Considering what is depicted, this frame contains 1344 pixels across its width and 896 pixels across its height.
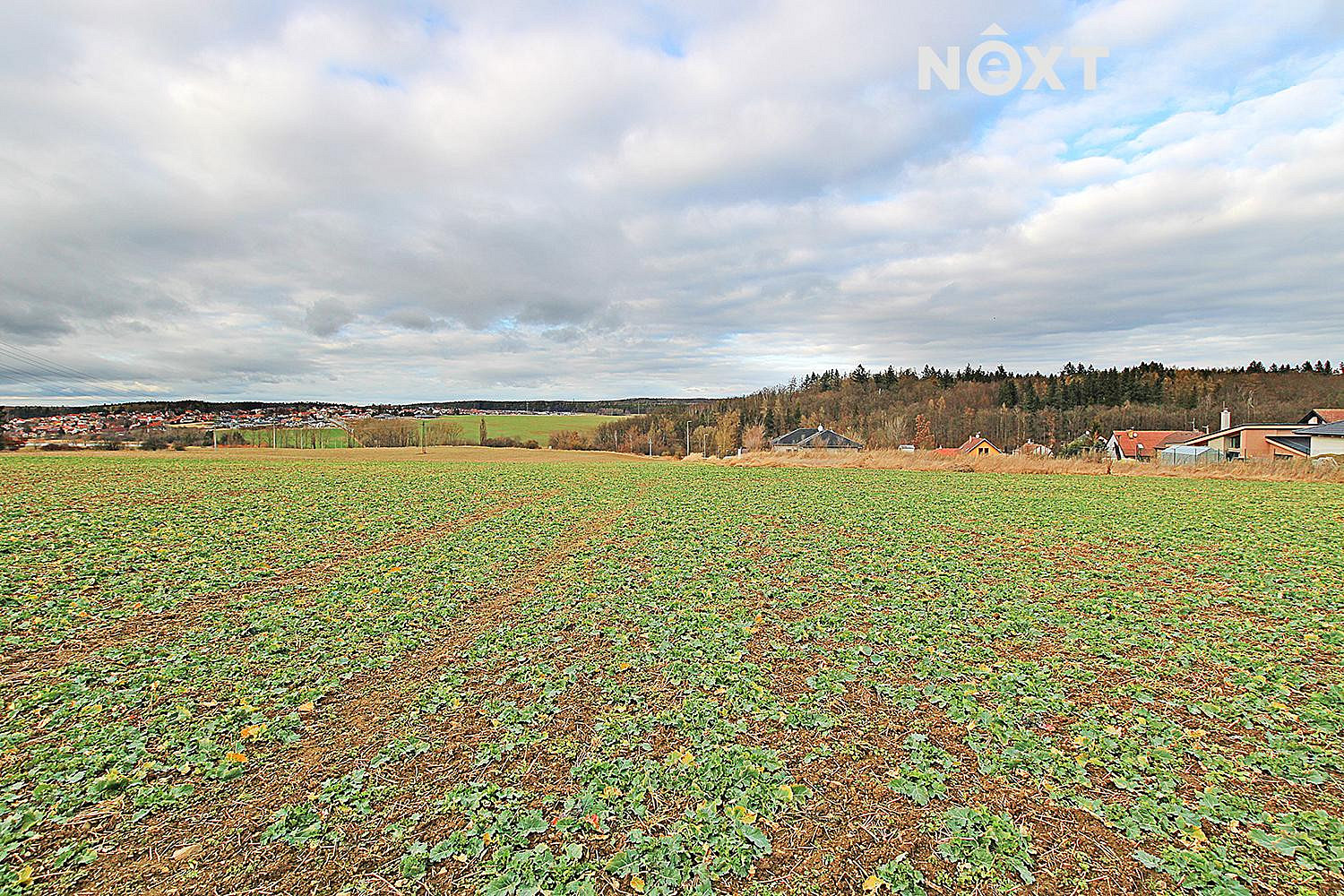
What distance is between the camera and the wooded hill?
283 feet

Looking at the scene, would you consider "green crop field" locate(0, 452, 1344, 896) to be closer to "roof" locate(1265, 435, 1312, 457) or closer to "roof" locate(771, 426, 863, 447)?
"roof" locate(1265, 435, 1312, 457)

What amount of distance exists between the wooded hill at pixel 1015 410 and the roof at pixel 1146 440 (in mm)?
7674

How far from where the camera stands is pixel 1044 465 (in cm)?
2958

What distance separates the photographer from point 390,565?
10008 millimetres

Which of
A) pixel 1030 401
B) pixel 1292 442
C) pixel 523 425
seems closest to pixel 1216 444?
pixel 1292 442

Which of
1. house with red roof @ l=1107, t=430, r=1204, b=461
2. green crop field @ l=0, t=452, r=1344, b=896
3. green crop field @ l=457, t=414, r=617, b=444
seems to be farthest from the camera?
green crop field @ l=457, t=414, r=617, b=444

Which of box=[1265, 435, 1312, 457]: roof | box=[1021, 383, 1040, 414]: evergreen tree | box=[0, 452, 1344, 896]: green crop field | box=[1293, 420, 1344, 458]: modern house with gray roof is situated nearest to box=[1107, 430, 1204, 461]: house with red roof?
box=[1265, 435, 1312, 457]: roof

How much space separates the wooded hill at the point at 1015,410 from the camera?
86.2m

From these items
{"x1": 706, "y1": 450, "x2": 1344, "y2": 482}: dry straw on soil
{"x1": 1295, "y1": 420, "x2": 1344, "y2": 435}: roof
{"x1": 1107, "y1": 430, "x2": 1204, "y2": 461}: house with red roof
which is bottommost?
{"x1": 1107, "y1": 430, "x2": 1204, "y2": 461}: house with red roof

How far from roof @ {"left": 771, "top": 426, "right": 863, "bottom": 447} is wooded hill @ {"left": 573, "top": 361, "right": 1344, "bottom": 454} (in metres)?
5.23

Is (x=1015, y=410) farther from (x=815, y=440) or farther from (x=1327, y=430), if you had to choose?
(x=1327, y=430)

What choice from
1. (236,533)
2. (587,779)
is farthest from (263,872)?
(236,533)

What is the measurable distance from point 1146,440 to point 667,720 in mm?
78280

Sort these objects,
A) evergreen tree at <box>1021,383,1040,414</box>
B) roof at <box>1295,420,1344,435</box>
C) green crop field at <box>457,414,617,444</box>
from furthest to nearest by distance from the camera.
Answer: evergreen tree at <box>1021,383,1040,414</box> → green crop field at <box>457,414,617,444</box> → roof at <box>1295,420,1344,435</box>
